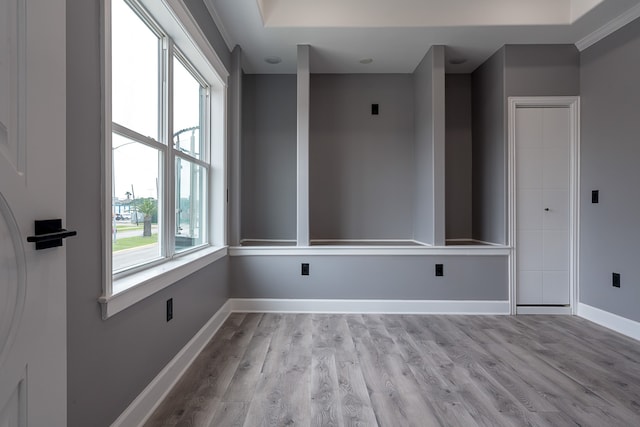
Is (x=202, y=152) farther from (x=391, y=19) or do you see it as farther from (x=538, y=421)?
(x=538, y=421)

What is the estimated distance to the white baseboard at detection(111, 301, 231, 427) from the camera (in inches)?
59.2

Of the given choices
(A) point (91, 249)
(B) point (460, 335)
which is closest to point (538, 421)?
(B) point (460, 335)

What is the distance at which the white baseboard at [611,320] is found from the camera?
267 cm

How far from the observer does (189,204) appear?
8.79ft

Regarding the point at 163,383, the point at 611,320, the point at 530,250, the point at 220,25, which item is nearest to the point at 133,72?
the point at 220,25

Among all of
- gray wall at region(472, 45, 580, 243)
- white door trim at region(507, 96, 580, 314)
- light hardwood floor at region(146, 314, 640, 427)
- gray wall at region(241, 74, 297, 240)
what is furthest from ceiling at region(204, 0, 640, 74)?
light hardwood floor at region(146, 314, 640, 427)

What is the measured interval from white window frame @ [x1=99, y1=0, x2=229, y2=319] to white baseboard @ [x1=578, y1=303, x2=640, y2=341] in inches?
136

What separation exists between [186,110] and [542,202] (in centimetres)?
341

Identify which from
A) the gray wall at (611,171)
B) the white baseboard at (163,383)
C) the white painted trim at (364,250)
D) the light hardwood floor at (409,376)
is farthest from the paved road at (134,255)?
the gray wall at (611,171)

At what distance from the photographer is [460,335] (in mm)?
2738
